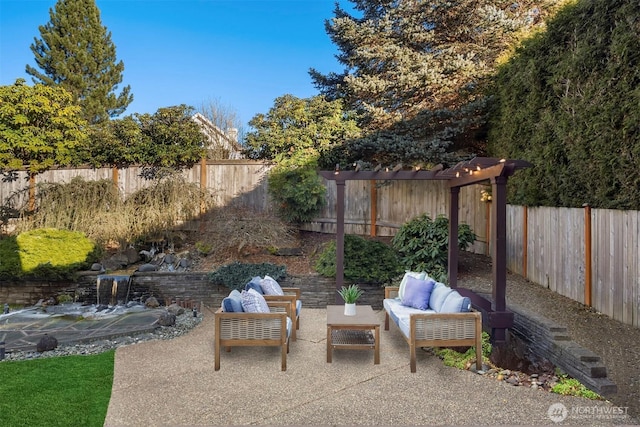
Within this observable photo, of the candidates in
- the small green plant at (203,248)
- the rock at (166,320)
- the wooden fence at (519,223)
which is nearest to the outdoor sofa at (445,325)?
the wooden fence at (519,223)

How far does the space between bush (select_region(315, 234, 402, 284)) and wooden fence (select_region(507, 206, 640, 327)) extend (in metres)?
2.29

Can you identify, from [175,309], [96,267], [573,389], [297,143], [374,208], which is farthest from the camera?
[297,143]

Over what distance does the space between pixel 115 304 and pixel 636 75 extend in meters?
8.42

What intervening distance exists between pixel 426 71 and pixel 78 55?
52.5 ft

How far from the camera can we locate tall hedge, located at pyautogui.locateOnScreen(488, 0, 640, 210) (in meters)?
4.81

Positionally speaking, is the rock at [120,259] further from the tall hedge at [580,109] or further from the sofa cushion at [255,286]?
the tall hedge at [580,109]

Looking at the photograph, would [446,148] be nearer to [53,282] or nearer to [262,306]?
[262,306]

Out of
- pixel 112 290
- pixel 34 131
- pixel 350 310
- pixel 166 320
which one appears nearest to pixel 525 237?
pixel 350 310

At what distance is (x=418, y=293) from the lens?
17.5ft

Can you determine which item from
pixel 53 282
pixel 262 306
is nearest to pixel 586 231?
pixel 262 306

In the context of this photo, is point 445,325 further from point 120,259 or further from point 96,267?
point 120,259

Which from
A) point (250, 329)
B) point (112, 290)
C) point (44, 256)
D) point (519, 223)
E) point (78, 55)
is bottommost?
point (112, 290)

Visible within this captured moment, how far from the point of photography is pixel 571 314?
17.3 ft

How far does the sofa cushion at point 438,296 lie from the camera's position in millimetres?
4934
